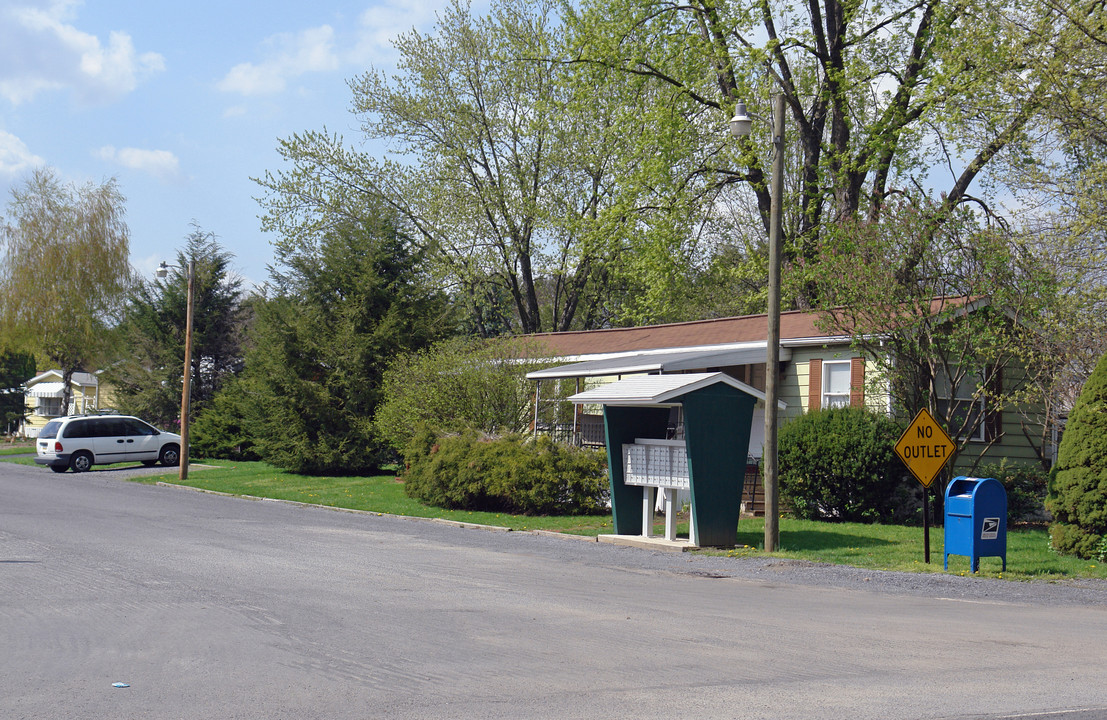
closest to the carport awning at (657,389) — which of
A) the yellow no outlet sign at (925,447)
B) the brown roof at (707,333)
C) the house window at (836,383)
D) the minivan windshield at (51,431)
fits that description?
the yellow no outlet sign at (925,447)

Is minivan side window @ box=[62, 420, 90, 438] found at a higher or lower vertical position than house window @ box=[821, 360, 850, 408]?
lower

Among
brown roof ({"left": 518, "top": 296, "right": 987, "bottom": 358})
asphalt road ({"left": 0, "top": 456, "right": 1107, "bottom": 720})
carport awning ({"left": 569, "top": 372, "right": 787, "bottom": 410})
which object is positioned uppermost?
brown roof ({"left": 518, "top": 296, "right": 987, "bottom": 358})

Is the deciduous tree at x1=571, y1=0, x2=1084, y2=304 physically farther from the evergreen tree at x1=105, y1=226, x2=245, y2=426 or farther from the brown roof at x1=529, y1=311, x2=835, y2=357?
the evergreen tree at x1=105, y1=226, x2=245, y2=426

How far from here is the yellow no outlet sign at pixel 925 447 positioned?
512 inches

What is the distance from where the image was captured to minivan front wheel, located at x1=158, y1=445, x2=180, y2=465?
34125mm

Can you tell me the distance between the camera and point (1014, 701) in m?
6.20

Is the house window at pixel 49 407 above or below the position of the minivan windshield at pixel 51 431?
above

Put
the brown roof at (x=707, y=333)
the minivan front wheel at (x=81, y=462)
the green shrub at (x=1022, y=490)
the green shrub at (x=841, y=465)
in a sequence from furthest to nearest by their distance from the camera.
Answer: the minivan front wheel at (x=81, y=462)
the green shrub at (x=1022, y=490)
the brown roof at (x=707, y=333)
the green shrub at (x=841, y=465)

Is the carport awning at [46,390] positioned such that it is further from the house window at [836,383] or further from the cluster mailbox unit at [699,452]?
the cluster mailbox unit at [699,452]

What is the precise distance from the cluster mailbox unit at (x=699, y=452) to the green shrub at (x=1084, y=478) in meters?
4.30

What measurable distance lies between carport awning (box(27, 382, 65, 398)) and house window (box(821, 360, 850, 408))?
5409cm

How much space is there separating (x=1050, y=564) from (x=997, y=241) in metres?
6.64

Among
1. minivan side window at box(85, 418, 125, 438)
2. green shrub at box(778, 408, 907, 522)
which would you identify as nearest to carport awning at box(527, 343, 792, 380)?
green shrub at box(778, 408, 907, 522)

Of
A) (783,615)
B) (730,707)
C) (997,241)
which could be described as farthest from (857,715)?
A: (997,241)
